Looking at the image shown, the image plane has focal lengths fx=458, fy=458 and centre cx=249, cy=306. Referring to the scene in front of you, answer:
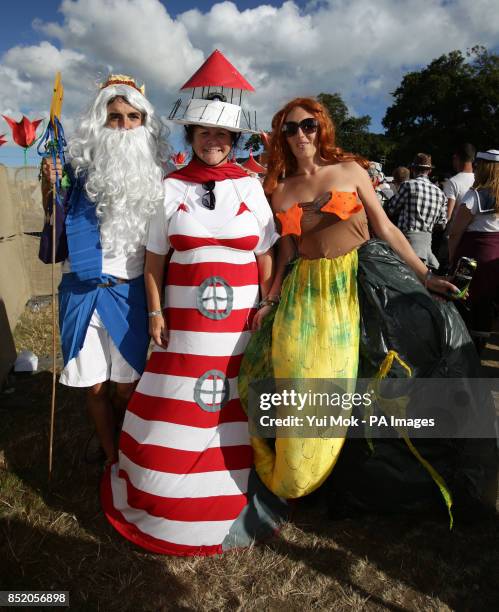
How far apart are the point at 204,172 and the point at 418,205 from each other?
10.3 ft

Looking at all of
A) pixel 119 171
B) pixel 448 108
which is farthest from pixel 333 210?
pixel 448 108

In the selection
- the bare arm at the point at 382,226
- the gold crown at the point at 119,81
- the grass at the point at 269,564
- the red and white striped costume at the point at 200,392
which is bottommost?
the grass at the point at 269,564

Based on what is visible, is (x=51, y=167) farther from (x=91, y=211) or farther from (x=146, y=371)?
(x=146, y=371)

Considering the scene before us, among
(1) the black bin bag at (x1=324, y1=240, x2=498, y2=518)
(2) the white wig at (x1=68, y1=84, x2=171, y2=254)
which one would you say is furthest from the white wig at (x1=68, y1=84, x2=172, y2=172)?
(1) the black bin bag at (x1=324, y1=240, x2=498, y2=518)

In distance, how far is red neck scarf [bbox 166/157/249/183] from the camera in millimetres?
2213

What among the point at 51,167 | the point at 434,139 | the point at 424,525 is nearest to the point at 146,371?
the point at 51,167

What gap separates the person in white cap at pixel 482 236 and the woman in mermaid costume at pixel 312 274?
5.80 feet

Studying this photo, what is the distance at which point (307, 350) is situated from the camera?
2037 millimetres

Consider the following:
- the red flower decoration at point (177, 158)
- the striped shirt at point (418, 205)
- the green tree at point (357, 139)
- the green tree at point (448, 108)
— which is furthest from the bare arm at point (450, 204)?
the green tree at point (357, 139)

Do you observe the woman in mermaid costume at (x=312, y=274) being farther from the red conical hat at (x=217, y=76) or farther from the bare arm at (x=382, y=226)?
the red conical hat at (x=217, y=76)

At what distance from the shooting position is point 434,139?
23953 millimetres

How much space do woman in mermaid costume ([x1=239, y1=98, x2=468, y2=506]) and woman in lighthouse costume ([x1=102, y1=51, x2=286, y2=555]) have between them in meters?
0.12

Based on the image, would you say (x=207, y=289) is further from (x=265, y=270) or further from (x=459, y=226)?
(x=459, y=226)

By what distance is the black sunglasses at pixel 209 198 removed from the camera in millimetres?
2160
